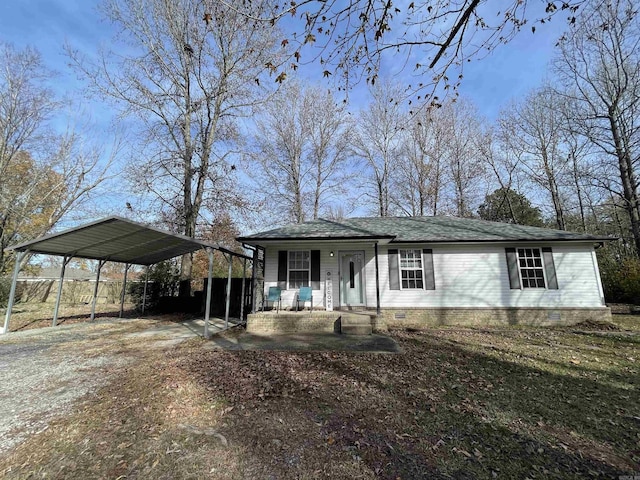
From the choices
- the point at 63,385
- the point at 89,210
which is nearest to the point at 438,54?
the point at 63,385

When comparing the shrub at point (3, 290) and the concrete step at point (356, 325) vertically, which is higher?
the shrub at point (3, 290)

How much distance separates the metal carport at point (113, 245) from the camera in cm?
780

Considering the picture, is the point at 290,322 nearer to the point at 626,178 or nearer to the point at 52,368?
the point at 52,368

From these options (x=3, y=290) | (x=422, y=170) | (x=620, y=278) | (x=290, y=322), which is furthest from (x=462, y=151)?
(x=3, y=290)

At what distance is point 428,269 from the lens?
1066 cm

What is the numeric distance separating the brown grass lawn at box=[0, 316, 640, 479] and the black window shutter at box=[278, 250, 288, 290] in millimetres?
4407

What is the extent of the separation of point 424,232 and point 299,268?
200 inches

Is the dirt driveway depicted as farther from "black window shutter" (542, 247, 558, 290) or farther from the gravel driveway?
"black window shutter" (542, 247, 558, 290)

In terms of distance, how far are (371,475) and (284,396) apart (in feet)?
6.28

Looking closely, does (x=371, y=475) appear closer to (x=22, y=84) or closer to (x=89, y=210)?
(x=89, y=210)

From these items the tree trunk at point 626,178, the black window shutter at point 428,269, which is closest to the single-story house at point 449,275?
the black window shutter at point 428,269

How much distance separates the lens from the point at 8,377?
499 centimetres

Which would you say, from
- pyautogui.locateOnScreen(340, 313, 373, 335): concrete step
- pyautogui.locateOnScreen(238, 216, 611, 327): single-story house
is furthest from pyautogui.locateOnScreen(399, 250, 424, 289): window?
pyautogui.locateOnScreen(340, 313, 373, 335): concrete step

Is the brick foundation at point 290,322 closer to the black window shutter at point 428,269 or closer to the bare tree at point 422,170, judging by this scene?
the black window shutter at point 428,269
